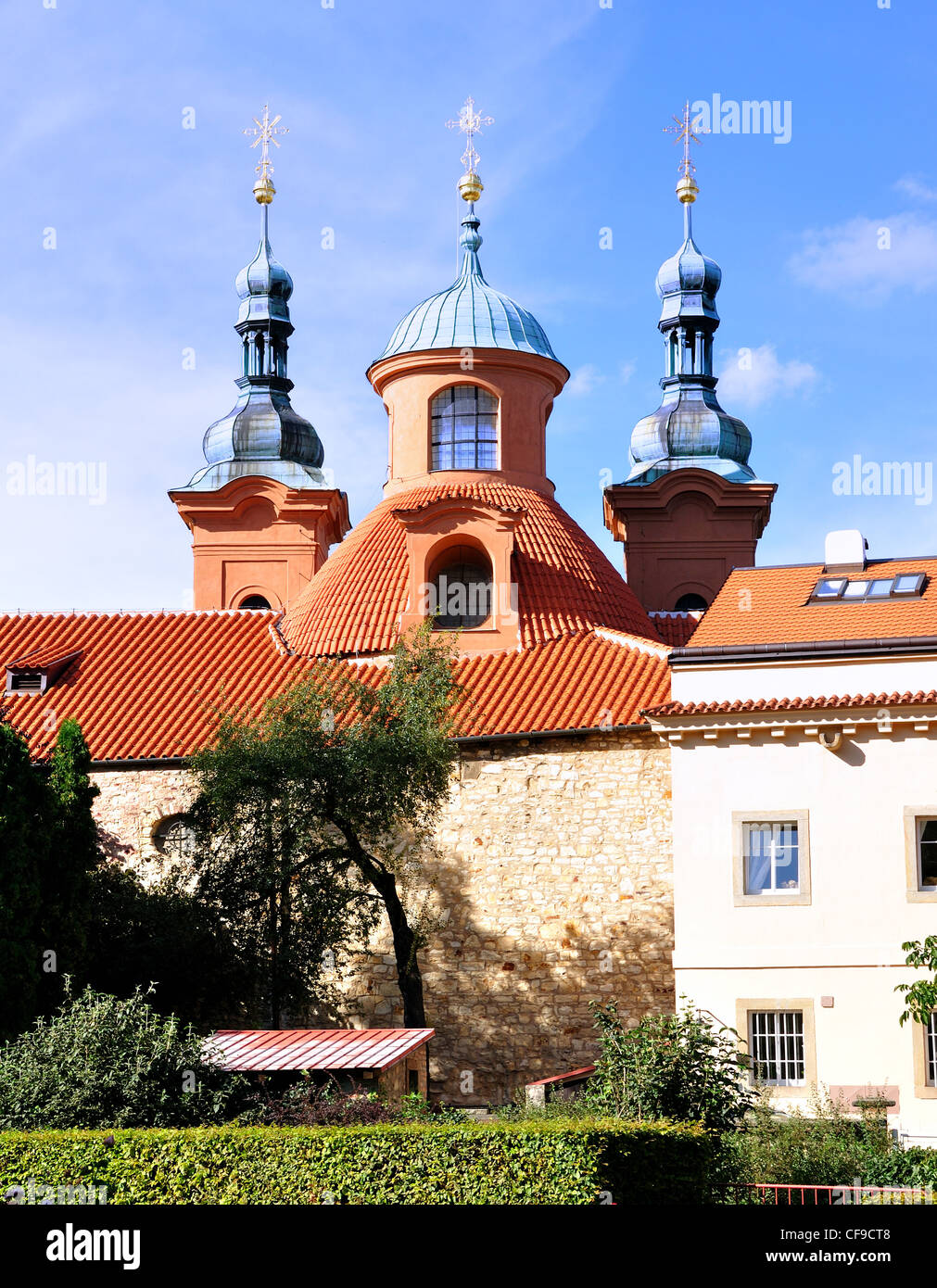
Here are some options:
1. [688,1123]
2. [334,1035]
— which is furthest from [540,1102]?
[688,1123]

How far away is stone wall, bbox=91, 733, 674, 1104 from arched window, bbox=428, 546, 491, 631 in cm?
367

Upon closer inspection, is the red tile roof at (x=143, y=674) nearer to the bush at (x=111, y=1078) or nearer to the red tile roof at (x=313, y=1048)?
the red tile roof at (x=313, y=1048)

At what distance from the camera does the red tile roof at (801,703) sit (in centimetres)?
1998

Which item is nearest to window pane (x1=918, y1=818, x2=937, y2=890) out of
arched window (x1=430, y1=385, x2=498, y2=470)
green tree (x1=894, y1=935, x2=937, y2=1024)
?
green tree (x1=894, y1=935, x2=937, y2=1024)

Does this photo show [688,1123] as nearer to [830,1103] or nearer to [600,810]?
[830,1103]

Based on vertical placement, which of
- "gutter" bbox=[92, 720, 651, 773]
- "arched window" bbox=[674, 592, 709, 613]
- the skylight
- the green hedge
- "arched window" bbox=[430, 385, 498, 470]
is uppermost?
"arched window" bbox=[430, 385, 498, 470]

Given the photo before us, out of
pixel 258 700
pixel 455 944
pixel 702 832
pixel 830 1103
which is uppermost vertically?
pixel 258 700

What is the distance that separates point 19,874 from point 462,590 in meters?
9.87

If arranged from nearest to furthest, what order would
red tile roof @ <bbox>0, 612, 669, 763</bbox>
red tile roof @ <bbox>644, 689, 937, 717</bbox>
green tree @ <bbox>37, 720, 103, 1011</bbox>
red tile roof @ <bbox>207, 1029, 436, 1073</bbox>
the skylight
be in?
red tile roof @ <bbox>207, 1029, 436, 1073</bbox> < red tile roof @ <bbox>644, 689, 937, 717</bbox> < green tree @ <bbox>37, 720, 103, 1011</bbox> < the skylight < red tile roof @ <bbox>0, 612, 669, 763</bbox>

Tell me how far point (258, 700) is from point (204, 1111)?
11.0 meters

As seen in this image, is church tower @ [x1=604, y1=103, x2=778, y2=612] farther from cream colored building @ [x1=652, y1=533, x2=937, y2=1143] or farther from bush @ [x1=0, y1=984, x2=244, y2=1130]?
bush @ [x1=0, y1=984, x2=244, y2=1130]

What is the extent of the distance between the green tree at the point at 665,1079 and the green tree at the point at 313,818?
201 inches

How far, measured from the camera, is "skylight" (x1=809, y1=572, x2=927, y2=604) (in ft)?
74.1
